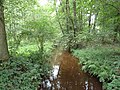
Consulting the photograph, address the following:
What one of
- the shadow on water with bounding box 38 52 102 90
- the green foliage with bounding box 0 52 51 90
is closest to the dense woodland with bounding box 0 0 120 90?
the green foliage with bounding box 0 52 51 90

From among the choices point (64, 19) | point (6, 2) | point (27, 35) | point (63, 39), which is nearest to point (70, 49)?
point (63, 39)

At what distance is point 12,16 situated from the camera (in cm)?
1048

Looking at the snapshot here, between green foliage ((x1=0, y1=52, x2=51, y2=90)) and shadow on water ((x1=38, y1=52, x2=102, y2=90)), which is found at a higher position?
green foliage ((x1=0, y1=52, x2=51, y2=90))

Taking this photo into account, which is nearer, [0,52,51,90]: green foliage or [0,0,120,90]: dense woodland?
[0,52,51,90]: green foliage

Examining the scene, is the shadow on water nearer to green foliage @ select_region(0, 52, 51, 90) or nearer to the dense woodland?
the dense woodland

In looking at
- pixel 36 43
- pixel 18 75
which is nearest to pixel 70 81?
pixel 18 75

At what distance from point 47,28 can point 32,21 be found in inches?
45.9

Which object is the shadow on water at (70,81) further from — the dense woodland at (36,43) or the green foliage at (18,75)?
the green foliage at (18,75)

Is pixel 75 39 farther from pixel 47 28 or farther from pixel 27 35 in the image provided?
pixel 27 35

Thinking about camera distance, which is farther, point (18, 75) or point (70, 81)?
point (70, 81)

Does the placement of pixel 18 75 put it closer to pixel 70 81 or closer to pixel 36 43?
pixel 70 81

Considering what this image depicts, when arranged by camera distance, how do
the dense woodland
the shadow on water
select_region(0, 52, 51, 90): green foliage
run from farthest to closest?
the shadow on water < the dense woodland < select_region(0, 52, 51, 90): green foliage

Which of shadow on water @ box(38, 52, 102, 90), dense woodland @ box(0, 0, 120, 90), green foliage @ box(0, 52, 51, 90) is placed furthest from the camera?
shadow on water @ box(38, 52, 102, 90)

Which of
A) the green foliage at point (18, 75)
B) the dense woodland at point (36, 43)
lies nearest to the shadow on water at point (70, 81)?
the dense woodland at point (36, 43)
